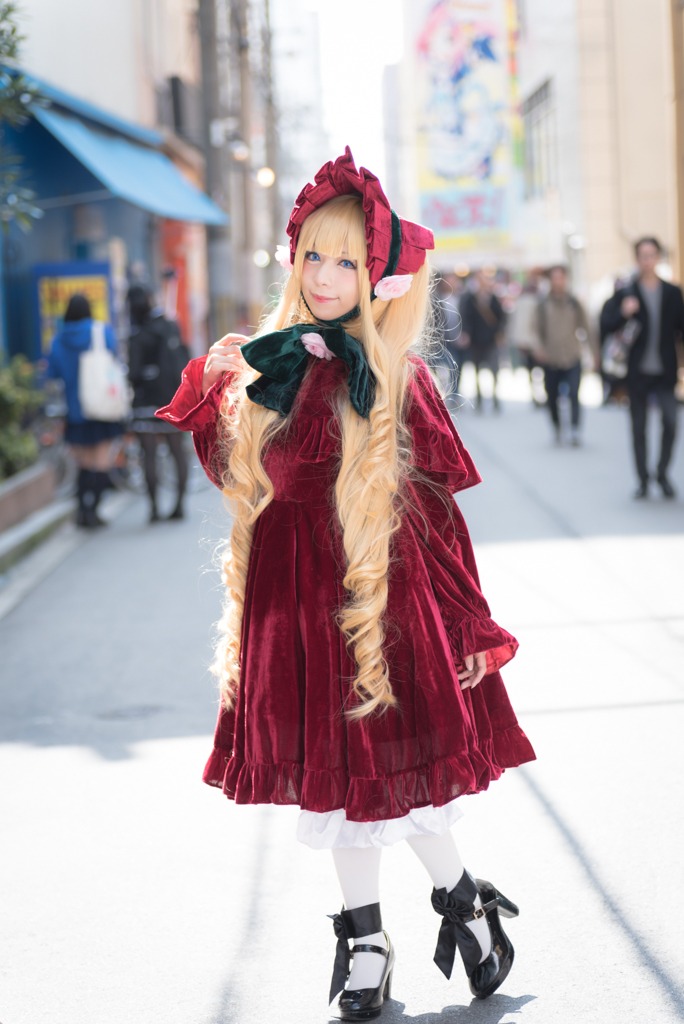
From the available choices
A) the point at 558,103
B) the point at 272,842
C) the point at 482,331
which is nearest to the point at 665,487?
the point at 272,842

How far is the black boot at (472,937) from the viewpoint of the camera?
3242mm

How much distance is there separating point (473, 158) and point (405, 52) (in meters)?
35.6

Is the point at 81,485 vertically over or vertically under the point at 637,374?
under

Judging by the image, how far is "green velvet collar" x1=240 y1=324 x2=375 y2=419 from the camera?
123 inches

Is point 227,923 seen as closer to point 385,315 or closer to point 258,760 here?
point 258,760

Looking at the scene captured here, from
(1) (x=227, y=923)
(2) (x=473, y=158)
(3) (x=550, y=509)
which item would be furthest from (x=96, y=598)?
(2) (x=473, y=158)

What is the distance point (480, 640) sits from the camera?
313 cm

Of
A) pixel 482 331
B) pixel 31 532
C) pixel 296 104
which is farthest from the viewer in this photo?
pixel 296 104

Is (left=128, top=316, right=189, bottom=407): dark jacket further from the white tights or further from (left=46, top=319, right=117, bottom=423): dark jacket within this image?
the white tights

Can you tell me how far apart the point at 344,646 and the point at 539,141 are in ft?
141

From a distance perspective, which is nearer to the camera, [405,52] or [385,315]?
[385,315]

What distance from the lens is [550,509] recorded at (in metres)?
11.5

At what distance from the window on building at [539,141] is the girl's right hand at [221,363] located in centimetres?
3875

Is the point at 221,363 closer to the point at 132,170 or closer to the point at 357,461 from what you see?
the point at 357,461
